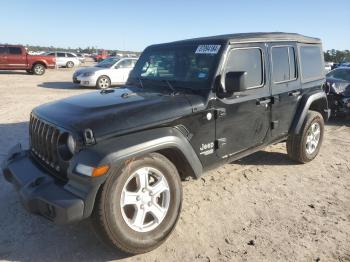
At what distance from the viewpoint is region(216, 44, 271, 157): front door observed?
4.02m

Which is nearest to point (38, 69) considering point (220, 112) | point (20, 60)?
point (20, 60)

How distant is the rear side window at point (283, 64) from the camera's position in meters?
4.76

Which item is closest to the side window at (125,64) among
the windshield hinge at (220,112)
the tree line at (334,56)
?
the windshield hinge at (220,112)

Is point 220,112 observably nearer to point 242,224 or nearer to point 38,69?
point 242,224

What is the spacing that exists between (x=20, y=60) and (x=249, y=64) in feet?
67.6

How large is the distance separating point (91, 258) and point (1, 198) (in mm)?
1809

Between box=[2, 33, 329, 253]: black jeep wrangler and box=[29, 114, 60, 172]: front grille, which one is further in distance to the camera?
box=[29, 114, 60, 172]: front grille

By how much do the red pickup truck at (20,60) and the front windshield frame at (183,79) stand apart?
19.1 m

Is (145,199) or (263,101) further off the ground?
(263,101)

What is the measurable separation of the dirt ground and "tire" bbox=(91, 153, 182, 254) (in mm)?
181

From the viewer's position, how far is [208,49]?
4.13m

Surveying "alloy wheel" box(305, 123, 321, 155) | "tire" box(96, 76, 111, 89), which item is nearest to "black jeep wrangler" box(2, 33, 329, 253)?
"alloy wheel" box(305, 123, 321, 155)

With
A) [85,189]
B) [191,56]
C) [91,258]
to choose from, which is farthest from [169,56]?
[91,258]

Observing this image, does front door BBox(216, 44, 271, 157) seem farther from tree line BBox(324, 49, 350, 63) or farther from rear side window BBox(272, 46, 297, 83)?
tree line BBox(324, 49, 350, 63)
